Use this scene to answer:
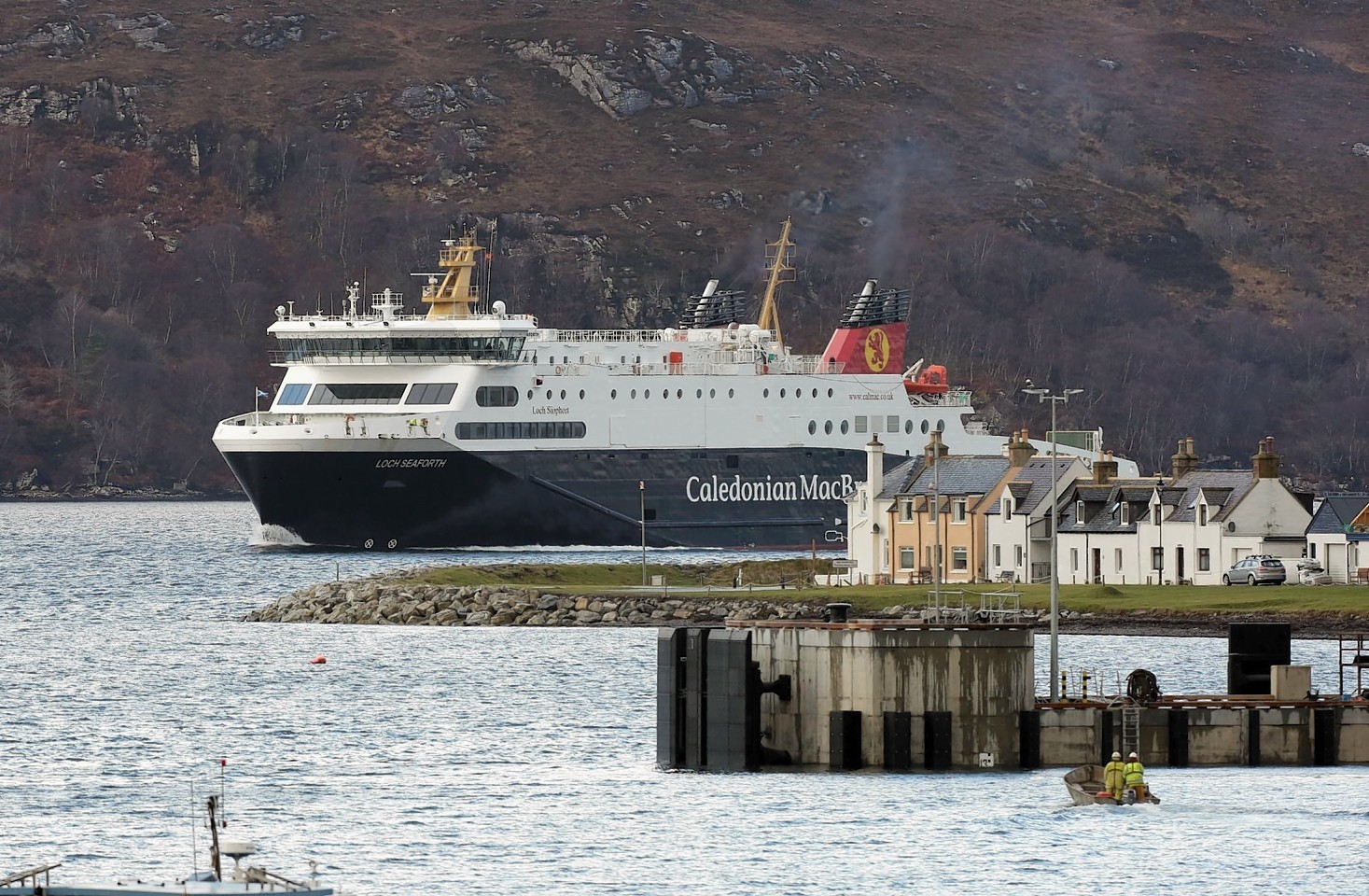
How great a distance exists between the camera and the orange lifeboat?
109938 mm

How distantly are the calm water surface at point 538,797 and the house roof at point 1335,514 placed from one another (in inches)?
235

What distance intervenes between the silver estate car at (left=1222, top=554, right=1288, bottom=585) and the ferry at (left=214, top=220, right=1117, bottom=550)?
99.5 ft

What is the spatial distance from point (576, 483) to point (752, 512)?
756 cm

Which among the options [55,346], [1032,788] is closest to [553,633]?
[1032,788]

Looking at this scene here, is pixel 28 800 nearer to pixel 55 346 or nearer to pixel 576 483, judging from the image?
pixel 576 483

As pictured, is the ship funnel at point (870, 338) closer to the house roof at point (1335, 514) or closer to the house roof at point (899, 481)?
the house roof at point (899, 481)

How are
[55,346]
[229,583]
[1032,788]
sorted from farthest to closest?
[55,346]
[229,583]
[1032,788]

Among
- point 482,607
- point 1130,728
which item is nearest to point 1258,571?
point 482,607

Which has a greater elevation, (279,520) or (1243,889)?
(279,520)

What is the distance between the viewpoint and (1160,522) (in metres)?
69.8

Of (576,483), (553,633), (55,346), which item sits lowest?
(553,633)

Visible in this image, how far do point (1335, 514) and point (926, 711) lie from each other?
30.6 metres

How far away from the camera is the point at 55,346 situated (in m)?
195

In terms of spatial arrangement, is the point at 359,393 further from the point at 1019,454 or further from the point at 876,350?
the point at 1019,454
